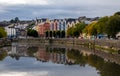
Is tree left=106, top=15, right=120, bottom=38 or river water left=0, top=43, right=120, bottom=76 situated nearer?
river water left=0, top=43, right=120, bottom=76

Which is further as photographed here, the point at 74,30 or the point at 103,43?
the point at 74,30

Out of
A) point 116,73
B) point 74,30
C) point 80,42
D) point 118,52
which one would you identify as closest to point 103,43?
point 118,52

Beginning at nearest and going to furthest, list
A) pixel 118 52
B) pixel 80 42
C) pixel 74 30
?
pixel 118 52 < pixel 80 42 < pixel 74 30

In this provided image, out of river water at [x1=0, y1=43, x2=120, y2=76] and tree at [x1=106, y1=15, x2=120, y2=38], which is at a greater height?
tree at [x1=106, y1=15, x2=120, y2=38]

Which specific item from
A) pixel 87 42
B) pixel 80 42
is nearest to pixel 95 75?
pixel 87 42

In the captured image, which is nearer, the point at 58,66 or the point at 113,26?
the point at 58,66

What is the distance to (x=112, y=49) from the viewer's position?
63.0m

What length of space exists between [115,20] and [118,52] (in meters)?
22.8

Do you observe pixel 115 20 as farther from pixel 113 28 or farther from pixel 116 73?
pixel 116 73

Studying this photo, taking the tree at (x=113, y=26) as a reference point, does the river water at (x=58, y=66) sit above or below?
below

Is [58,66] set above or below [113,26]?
below

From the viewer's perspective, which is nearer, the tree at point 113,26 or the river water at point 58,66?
the river water at point 58,66

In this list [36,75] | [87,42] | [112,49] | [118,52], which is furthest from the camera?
[87,42]

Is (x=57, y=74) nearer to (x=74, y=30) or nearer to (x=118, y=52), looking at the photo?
(x=118, y=52)
